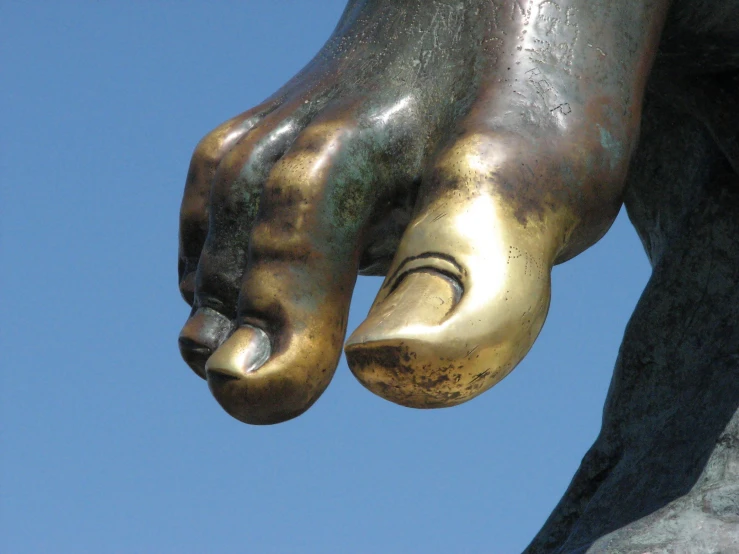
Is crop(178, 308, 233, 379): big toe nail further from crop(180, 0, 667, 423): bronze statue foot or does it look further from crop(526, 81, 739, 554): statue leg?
crop(526, 81, 739, 554): statue leg

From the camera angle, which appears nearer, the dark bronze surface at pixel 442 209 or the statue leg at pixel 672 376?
the dark bronze surface at pixel 442 209

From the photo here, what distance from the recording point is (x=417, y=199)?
1.57 meters

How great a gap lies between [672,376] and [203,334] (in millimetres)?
757

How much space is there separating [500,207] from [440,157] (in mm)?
105

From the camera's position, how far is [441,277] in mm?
1433

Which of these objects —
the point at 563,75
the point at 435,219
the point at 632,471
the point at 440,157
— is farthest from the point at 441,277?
the point at 632,471

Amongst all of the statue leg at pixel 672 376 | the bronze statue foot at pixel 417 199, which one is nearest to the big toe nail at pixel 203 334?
the bronze statue foot at pixel 417 199

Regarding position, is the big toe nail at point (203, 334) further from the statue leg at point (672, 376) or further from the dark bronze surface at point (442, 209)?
the statue leg at point (672, 376)

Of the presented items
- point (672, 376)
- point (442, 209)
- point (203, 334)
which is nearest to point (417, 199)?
point (442, 209)

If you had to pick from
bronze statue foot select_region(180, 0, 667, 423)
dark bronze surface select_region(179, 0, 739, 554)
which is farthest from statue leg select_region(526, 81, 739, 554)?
bronze statue foot select_region(180, 0, 667, 423)

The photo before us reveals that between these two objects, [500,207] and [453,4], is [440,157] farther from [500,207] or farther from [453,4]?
[453,4]

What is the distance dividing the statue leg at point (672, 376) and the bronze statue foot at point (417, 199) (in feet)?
1.11

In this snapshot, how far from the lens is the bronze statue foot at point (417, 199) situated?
1.43m

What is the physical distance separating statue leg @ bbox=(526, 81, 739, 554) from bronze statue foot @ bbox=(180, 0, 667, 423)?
338 millimetres
